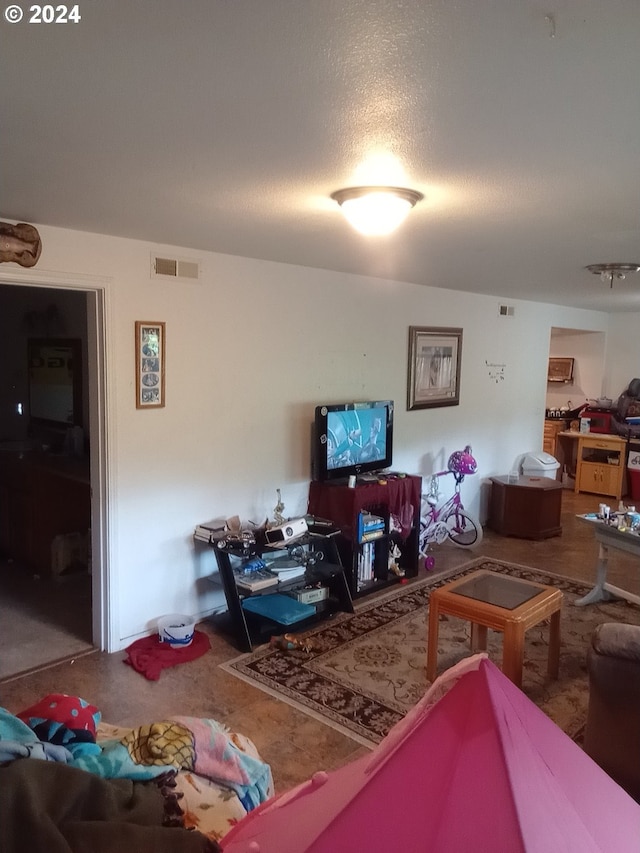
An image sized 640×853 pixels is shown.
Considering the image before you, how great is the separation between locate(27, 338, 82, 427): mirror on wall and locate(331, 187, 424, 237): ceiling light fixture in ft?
10.2

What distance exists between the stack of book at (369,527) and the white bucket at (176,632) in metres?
1.30

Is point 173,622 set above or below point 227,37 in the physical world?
below

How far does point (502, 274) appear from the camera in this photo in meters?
4.54

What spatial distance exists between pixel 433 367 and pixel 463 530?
58.8 inches

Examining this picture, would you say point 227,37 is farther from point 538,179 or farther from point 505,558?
point 505,558

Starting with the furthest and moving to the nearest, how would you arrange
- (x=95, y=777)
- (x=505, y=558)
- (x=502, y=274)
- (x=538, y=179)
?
(x=505, y=558) < (x=502, y=274) < (x=538, y=179) < (x=95, y=777)

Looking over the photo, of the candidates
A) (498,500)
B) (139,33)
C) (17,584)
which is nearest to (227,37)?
(139,33)

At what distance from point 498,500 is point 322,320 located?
9.00 ft

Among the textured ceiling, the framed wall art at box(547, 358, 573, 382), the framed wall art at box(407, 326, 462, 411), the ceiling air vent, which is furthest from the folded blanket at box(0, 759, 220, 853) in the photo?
the framed wall art at box(547, 358, 573, 382)

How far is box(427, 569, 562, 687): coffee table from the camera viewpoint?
3.02 meters

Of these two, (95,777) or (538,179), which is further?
(538,179)

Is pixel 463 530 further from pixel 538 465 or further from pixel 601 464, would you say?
pixel 601 464

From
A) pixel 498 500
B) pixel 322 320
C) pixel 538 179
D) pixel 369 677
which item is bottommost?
pixel 369 677

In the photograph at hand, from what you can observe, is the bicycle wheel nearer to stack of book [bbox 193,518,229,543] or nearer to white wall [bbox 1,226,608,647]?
white wall [bbox 1,226,608,647]
